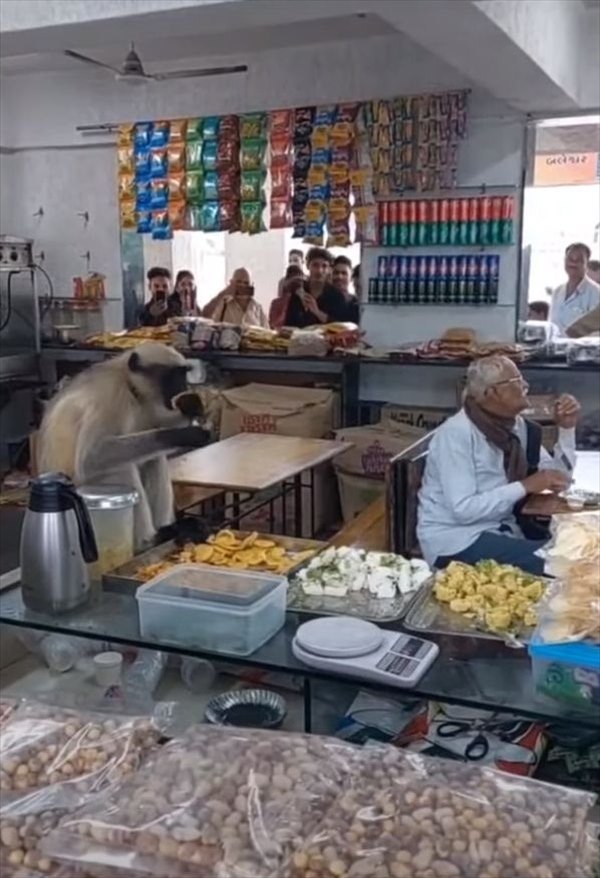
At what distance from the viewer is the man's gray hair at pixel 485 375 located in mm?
3113

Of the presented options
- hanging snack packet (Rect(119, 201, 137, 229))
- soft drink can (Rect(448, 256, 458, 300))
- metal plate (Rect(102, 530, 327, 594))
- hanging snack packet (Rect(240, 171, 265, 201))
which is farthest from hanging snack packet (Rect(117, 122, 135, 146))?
metal plate (Rect(102, 530, 327, 594))

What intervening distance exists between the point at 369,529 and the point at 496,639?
2.40 metres

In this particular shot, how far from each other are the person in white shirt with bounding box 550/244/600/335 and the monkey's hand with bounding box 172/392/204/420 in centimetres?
326

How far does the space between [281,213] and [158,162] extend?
94 centimetres

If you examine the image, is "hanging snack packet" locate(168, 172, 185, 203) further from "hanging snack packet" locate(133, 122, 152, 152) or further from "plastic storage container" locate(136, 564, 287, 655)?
"plastic storage container" locate(136, 564, 287, 655)

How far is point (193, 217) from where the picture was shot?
6078 millimetres

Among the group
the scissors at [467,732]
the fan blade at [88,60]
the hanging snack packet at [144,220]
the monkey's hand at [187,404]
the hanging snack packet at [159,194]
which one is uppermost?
the fan blade at [88,60]

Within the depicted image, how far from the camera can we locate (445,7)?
2.89 meters

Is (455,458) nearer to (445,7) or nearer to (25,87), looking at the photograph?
(445,7)

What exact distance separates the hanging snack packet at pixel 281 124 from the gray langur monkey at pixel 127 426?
287 centimetres

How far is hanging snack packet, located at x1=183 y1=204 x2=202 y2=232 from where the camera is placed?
605 cm

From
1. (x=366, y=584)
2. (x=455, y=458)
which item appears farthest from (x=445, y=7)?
(x=366, y=584)

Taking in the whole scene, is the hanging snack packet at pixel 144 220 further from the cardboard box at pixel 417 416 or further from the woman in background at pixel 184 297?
the cardboard box at pixel 417 416

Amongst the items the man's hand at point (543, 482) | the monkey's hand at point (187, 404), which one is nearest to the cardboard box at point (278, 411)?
the monkey's hand at point (187, 404)
